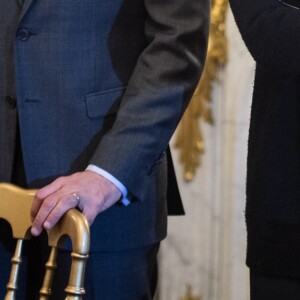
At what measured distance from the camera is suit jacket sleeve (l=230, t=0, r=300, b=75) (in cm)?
114

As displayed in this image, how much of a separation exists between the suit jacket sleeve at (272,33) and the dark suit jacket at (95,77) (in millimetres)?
145

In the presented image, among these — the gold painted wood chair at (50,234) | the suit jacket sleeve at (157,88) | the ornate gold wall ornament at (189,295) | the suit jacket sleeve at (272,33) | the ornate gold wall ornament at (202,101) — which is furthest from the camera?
the ornate gold wall ornament at (189,295)

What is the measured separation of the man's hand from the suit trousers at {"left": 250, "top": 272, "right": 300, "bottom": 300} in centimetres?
26

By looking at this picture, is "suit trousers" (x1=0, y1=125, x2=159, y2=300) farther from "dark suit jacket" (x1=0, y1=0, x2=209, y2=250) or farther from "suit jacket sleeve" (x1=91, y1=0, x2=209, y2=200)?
"suit jacket sleeve" (x1=91, y1=0, x2=209, y2=200)

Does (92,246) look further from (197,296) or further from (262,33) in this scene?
(197,296)

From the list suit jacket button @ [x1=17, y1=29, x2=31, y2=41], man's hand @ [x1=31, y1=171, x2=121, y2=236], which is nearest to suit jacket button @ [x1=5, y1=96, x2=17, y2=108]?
suit jacket button @ [x1=17, y1=29, x2=31, y2=41]

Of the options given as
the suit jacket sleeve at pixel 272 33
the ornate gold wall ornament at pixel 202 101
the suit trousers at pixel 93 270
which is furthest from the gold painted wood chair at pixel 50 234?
the ornate gold wall ornament at pixel 202 101

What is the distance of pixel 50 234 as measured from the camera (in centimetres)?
113

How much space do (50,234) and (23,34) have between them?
1.23 feet

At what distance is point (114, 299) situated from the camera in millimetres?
1335

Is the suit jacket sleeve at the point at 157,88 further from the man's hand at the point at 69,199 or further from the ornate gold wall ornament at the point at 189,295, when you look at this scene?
the ornate gold wall ornament at the point at 189,295

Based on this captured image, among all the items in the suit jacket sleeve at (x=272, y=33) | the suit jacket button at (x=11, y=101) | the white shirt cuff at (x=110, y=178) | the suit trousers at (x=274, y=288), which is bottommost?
the suit trousers at (x=274, y=288)

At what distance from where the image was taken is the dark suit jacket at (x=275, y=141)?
116 cm

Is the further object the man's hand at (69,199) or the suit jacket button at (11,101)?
the suit jacket button at (11,101)
